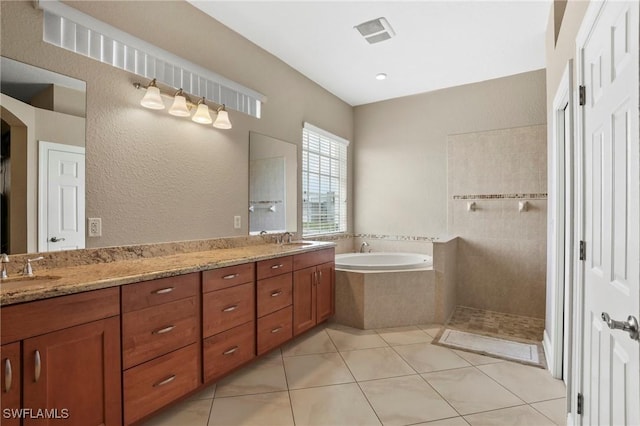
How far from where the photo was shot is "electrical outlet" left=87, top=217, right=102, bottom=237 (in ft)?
6.03

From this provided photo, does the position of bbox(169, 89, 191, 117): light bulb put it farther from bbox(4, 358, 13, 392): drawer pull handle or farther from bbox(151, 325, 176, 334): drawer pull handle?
bbox(4, 358, 13, 392): drawer pull handle

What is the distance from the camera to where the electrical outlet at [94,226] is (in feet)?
6.03

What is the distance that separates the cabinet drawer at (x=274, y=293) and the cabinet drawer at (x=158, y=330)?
543 mm

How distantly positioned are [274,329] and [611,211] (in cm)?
214

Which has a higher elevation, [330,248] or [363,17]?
[363,17]

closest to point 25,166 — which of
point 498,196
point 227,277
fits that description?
Result: point 227,277

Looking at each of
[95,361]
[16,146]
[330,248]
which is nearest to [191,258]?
[95,361]

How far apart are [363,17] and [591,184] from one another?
6.94 ft

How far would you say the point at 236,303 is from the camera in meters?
2.09

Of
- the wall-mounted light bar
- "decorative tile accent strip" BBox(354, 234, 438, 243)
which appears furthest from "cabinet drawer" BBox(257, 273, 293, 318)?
"decorative tile accent strip" BBox(354, 234, 438, 243)

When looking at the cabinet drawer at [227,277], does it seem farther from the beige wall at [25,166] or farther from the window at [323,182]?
the window at [323,182]

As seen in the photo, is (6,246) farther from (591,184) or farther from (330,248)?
(591,184)

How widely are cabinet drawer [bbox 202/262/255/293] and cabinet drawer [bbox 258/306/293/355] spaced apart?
0.38m

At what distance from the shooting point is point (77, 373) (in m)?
1.32
